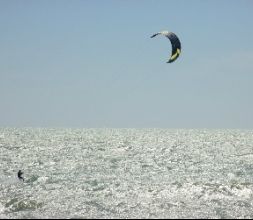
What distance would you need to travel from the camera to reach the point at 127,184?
107 feet

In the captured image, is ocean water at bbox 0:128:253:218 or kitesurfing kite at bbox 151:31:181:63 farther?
kitesurfing kite at bbox 151:31:181:63

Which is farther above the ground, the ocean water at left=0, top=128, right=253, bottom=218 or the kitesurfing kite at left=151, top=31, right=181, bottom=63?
the kitesurfing kite at left=151, top=31, right=181, bottom=63

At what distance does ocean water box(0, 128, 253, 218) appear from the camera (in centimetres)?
2686

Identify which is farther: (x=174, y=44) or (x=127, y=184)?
(x=174, y=44)

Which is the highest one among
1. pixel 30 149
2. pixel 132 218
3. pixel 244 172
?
pixel 30 149

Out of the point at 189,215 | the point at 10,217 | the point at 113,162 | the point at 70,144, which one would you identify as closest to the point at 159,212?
the point at 189,215

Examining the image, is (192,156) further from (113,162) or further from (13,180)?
(13,180)

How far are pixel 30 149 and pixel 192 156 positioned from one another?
1770 cm

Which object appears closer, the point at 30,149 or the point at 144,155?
the point at 144,155

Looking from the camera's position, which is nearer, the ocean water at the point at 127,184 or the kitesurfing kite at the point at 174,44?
the ocean water at the point at 127,184

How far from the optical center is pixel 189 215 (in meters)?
25.5

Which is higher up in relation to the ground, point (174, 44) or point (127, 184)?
point (174, 44)

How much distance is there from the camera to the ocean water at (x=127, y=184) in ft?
88.1

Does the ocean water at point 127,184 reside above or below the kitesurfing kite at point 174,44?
below
